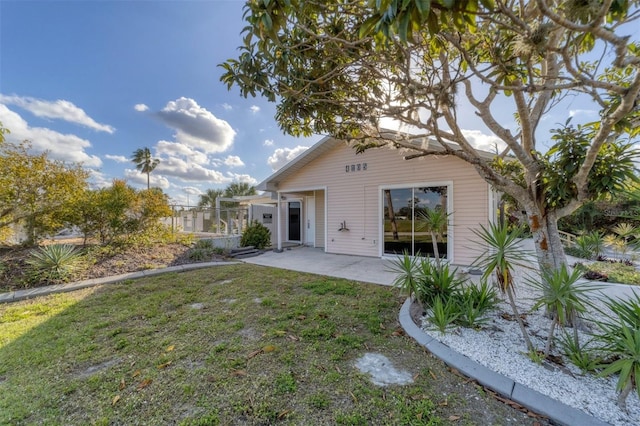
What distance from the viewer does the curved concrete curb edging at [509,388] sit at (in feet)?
6.06

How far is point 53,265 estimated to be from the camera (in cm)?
582

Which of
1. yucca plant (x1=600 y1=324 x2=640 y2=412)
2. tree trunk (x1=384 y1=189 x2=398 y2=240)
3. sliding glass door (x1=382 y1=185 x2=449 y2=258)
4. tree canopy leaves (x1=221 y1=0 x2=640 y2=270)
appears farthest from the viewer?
tree trunk (x1=384 y1=189 x2=398 y2=240)

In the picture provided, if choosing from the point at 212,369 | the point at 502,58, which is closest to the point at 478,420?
the point at 212,369

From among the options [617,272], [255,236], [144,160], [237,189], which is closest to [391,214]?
[255,236]

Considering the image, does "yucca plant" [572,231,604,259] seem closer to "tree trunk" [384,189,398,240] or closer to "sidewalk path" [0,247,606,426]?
"tree trunk" [384,189,398,240]

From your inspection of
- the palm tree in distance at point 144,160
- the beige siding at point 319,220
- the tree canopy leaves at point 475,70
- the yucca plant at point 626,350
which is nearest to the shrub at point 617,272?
the tree canopy leaves at point 475,70

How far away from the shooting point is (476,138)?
719cm

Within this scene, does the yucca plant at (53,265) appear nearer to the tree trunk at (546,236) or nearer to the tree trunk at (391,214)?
the tree trunk at (391,214)

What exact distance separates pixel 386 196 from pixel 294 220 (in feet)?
19.1

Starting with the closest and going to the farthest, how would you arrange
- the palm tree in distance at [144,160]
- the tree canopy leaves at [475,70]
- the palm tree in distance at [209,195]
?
the tree canopy leaves at [475,70]
the palm tree in distance at [209,195]
the palm tree in distance at [144,160]

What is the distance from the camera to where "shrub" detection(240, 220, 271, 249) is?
10.5m

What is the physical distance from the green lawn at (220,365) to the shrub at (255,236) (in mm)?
5708

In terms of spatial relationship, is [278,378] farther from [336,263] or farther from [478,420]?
[336,263]

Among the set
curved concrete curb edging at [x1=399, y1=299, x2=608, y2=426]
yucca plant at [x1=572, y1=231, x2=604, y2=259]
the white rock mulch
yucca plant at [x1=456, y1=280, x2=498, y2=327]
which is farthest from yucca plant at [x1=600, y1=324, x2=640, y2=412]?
yucca plant at [x1=572, y1=231, x2=604, y2=259]
